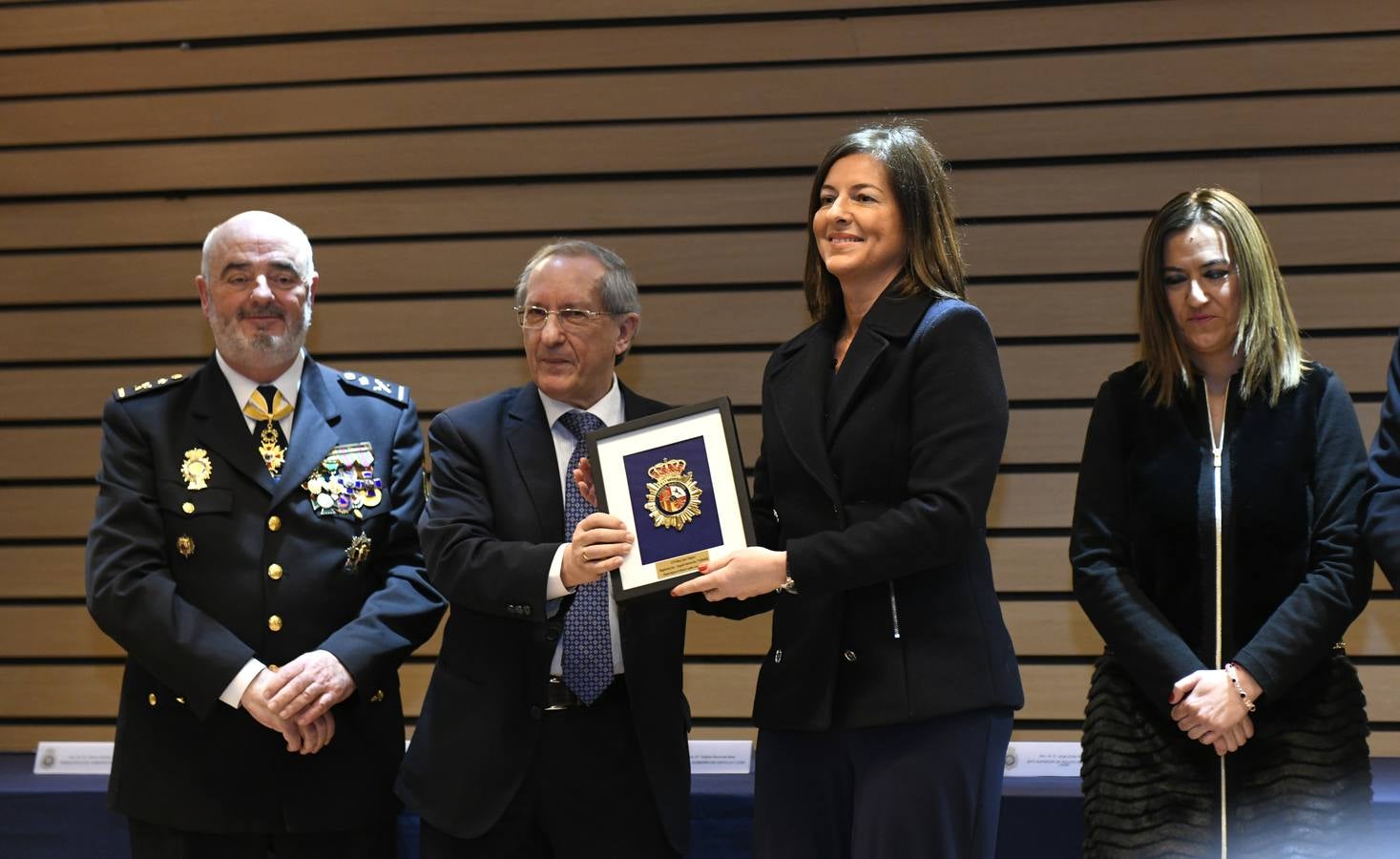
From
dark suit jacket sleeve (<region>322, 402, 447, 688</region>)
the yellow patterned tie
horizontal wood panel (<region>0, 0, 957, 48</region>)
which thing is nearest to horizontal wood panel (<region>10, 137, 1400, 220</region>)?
horizontal wood panel (<region>0, 0, 957, 48</region>)

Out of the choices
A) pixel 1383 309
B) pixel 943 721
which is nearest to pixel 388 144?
pixel 943 721

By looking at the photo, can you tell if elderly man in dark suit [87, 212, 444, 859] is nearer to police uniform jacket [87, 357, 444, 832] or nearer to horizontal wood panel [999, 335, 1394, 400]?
police uniform jacket [87, 357, 444, 832]

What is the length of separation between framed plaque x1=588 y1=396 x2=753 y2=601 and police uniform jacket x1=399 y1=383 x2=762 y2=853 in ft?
0.45

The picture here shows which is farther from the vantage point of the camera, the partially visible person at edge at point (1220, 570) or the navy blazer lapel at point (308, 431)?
the navy blazer lapel at point (308, 431)

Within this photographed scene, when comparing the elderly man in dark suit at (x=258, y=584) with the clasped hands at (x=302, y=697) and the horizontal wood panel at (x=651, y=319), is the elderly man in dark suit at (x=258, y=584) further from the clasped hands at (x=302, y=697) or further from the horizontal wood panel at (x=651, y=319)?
the horizontal wood panel at (x=651, y=319)

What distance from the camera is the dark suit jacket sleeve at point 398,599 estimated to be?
2.79 metres

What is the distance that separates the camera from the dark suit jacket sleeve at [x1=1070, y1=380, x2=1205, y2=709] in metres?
2.62

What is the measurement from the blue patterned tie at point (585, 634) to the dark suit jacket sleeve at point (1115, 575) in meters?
1.04

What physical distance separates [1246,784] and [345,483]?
2.05 metres

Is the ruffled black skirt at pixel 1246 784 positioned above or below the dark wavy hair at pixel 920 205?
below

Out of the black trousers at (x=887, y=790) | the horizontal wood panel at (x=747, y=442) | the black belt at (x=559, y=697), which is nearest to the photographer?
the black trousers at (x=887, y=790)

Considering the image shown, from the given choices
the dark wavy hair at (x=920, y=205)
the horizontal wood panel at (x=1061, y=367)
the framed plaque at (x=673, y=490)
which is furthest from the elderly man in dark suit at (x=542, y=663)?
the horizontal wood panel at (x=1061, y=367)

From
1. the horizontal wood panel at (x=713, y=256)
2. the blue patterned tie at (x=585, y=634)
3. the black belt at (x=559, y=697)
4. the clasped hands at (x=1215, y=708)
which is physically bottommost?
the clasped hands at (x=1215, y=708)

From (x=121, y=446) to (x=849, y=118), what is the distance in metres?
2.48
